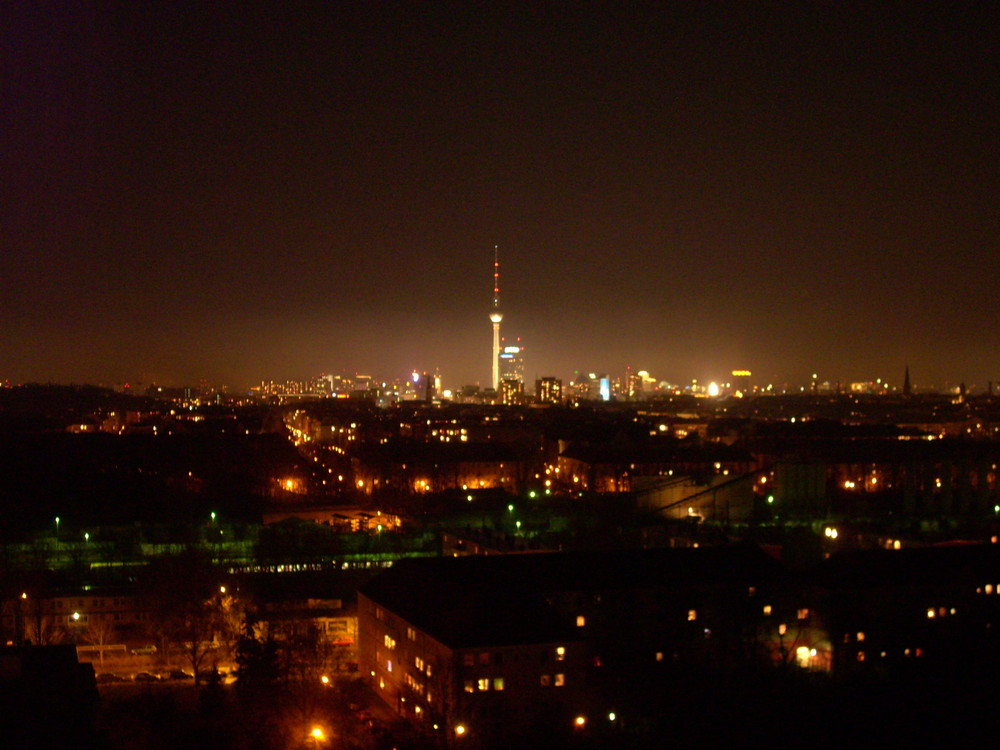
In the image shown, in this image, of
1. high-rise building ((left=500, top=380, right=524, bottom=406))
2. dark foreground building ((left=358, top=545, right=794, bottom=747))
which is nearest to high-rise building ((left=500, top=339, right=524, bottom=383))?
high-rise building ((left=500, top=380, right=524, bottom=406))

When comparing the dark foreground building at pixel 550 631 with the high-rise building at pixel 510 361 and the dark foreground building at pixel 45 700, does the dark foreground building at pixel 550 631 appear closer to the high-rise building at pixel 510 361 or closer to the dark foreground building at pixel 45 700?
the dark foreground building at pixel 45 700

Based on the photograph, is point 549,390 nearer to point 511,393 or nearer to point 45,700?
point 511,393

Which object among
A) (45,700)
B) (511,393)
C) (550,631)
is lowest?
(550,631)

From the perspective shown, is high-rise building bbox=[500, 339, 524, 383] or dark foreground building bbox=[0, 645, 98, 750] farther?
high-rise building bbox=[500, 339, 524, 383]

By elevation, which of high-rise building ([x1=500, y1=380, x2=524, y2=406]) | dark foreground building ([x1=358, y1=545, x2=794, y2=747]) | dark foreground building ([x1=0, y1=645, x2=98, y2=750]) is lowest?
dark foreground building ([x1=358, y1=545, x2=794, y2=747])

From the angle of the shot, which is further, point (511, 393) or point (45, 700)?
point (511, 393)

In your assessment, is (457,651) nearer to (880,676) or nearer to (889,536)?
(880,676)

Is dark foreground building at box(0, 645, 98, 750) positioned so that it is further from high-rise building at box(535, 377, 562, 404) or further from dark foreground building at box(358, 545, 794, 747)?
high-rise building at box(535, 377, 562, 404)

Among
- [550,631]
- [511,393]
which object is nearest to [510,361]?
[511,393]

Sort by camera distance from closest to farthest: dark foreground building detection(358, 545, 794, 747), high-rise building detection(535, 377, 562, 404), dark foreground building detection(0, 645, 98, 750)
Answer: dark foreground building detection(0, 645, 98, 750) < dark foreground building detection(358, 545, 794, 747) < high-rise building detection(535, 377, 562, 404)

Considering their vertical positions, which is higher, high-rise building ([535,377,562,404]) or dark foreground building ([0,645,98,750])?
high-rise building ([535,377,562,404])

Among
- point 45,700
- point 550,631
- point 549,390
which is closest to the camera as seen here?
point 45,700
